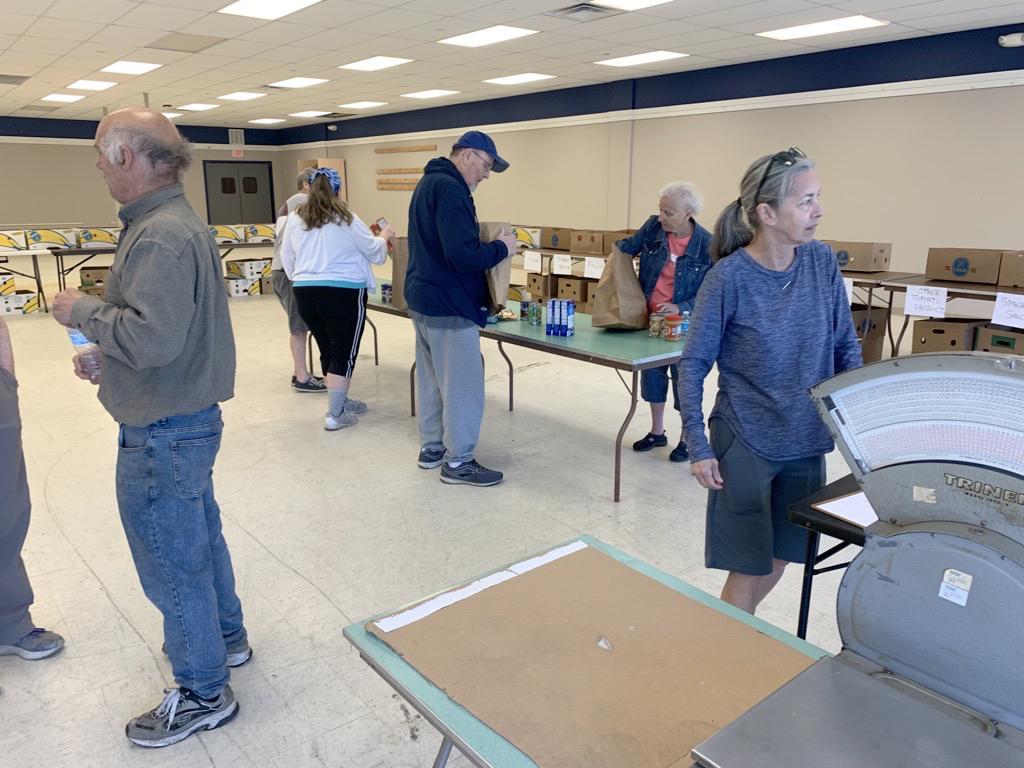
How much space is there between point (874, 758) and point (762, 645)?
1.01 feet

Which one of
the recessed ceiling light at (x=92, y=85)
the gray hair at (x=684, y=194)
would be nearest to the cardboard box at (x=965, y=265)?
the gray hair at (x=684, y=194)

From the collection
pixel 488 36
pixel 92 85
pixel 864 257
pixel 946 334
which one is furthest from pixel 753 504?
pixel 92 85

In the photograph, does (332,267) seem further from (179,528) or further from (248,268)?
(248,268)

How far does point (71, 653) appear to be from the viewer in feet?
7.28

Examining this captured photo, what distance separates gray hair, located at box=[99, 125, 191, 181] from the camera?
1591mm

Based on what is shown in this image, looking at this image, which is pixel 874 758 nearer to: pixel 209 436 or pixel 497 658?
pixel 497 658

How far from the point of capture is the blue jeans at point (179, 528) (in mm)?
1706

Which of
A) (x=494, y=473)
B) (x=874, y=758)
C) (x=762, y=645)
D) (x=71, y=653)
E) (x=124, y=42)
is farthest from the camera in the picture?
(x=124, y=42)

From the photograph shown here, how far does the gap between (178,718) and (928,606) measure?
1747 millimetres

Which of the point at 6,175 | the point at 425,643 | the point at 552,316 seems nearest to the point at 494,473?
the point at 552,316

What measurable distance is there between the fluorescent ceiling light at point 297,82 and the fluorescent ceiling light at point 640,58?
157 inches

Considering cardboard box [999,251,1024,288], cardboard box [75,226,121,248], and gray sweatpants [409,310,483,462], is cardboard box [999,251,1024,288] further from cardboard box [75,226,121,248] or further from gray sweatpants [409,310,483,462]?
cardboard box [75,226,121,248]

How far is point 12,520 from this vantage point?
82.0 inches

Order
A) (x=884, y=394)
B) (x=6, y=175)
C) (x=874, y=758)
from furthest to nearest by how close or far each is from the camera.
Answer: (x=6, y=175)
(x=884, y=394)
(x=874, y=758)
